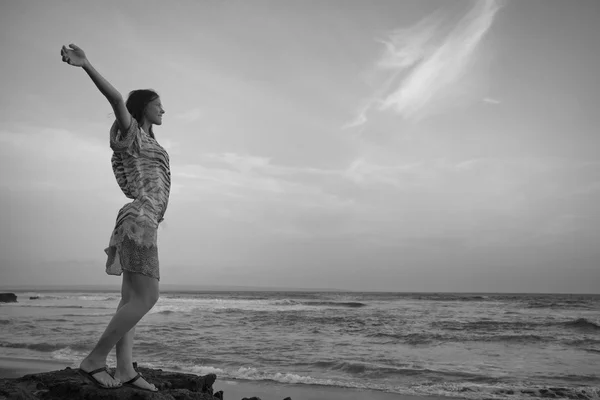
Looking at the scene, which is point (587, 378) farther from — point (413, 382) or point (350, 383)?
point (350, 383)

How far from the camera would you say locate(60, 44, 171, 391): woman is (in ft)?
8.75

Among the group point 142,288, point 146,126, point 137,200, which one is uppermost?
point 146,126

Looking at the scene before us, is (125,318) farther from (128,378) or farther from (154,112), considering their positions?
(154,112)

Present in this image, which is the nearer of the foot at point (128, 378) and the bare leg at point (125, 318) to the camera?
the bare leg at point (125, 318)

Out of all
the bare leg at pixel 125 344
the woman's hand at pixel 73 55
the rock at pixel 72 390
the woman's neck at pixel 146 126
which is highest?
the woman's hand at pixel 73 55

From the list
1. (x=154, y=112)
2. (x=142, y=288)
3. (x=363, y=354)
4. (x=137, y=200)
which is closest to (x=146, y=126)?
(x=154, y=112)

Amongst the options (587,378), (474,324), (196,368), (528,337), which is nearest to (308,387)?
(196,368)

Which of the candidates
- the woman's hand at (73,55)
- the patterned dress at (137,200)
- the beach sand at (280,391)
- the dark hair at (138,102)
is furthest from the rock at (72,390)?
the beach sand at (280,391)

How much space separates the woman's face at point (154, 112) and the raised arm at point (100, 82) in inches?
13.0

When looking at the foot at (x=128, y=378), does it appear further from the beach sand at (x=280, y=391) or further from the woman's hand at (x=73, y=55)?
the beach sand at (x=280, y=391)

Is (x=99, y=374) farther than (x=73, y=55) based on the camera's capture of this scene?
Yes

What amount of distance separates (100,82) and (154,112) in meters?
0.60

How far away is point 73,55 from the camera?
2256 millimetres

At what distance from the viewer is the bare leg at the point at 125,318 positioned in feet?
8.73
